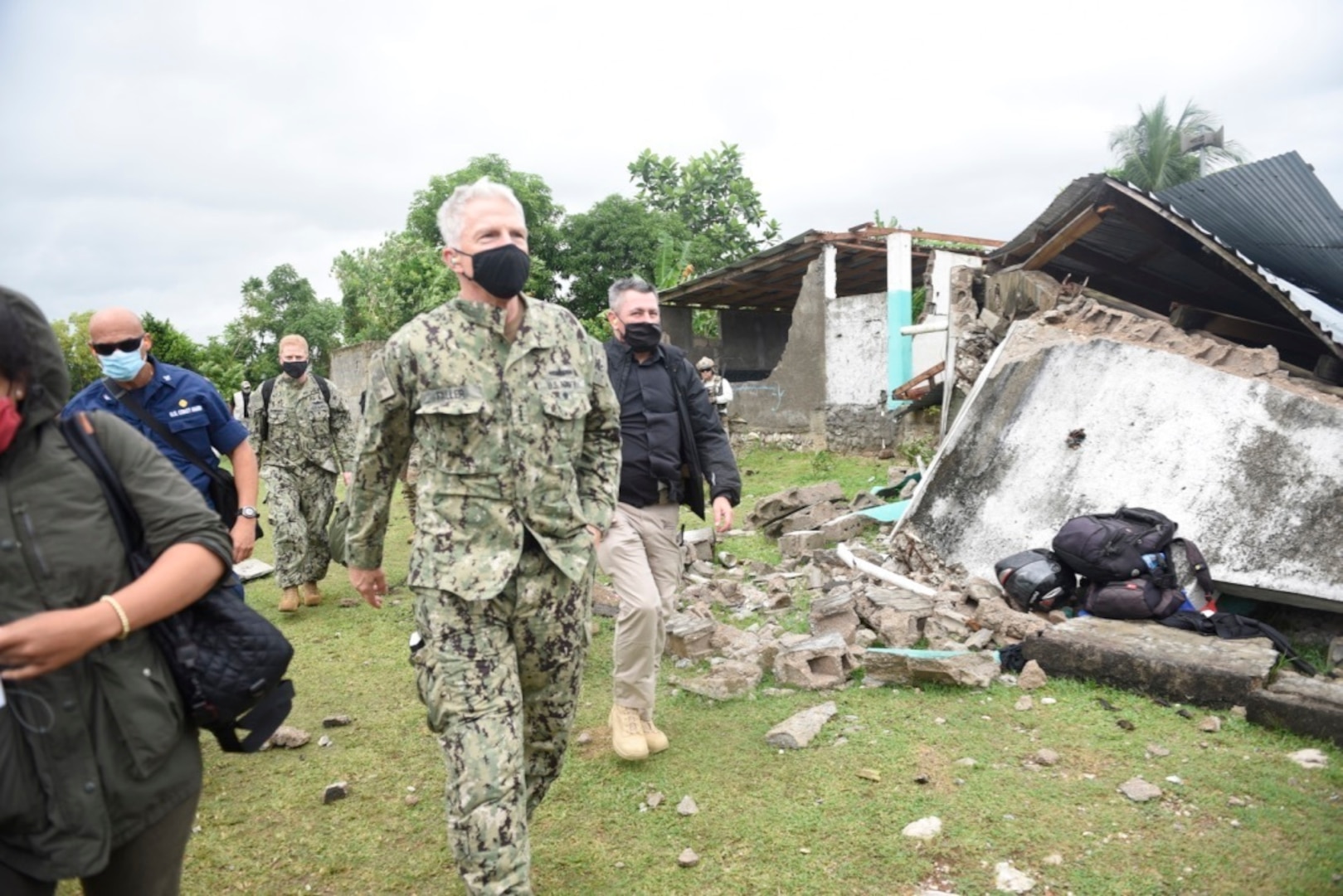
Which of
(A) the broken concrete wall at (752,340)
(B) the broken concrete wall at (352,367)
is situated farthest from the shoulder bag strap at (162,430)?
(A) the broken concrete wall at (752,340)

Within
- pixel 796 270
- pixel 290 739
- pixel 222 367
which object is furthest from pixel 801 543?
pixel 222 367

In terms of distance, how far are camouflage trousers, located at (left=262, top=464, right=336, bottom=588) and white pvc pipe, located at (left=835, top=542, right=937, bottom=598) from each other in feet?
12.2

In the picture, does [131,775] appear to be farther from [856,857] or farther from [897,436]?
[897,436]

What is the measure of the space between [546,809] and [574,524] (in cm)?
142

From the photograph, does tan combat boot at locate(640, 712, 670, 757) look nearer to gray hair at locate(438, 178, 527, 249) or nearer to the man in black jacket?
the man in black jacket

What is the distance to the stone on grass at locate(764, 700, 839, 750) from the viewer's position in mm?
3771

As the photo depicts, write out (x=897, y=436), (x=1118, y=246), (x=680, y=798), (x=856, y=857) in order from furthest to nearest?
1. (x=897, y=436)
2. (x=1118, y=246)
3. (x=680, y=798)
4. (x=856, y=857)

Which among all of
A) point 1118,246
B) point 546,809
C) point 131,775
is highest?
point 1118,246

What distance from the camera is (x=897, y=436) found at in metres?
13.6

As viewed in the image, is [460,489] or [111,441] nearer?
[111,441]

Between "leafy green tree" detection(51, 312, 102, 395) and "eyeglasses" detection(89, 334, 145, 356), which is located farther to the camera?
"leafy green tree" detection(51, 312, 102, 395)

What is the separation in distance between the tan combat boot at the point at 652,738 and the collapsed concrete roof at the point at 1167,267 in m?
4.33

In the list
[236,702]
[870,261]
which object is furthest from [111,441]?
[870,261]

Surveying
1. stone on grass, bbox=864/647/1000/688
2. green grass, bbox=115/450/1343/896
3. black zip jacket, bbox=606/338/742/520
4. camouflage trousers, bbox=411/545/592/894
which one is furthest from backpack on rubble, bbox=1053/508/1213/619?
camouflage trousers, bbox=411/545/592/894
